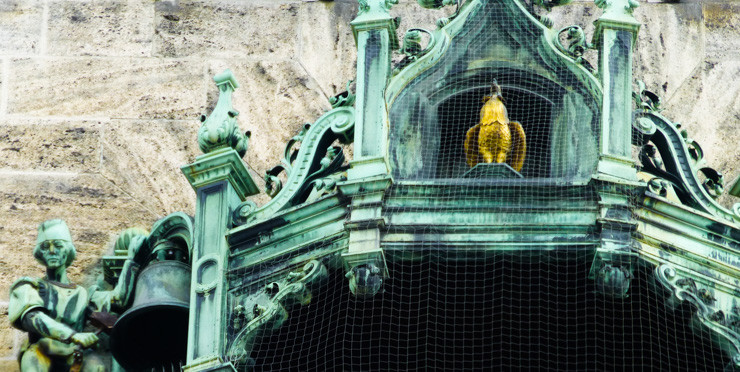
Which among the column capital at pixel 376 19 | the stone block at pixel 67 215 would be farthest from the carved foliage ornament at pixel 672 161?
the stone block at pixel 67 215

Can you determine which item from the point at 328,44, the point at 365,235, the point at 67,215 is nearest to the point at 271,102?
the point at 328,44

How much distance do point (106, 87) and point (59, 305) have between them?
194 cm

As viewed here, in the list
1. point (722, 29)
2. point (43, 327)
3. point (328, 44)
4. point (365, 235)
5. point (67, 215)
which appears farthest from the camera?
point (722, 29)

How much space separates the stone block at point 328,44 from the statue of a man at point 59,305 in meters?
A: 1.84

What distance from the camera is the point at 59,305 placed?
10.5 metres

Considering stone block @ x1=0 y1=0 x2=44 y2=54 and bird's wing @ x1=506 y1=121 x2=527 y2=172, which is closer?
bird's wing @ x1=506 y1=121 x2=527 y2=172

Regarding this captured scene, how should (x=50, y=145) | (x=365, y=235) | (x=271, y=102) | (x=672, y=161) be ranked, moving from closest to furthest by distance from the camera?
(x=365, y=235) → (x=672, y=161) → (x=50, y=145) → (x=271, y=102)

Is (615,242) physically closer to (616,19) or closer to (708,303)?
(708,303)

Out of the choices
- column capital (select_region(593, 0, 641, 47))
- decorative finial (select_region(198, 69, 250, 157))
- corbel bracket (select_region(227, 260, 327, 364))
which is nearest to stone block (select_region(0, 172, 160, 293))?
decorative finial (select_region(198, 69, 250, 157))

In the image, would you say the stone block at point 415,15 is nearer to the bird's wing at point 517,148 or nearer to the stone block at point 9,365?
the bird's wing at point 517,148

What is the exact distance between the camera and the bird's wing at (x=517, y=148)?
34.3ft

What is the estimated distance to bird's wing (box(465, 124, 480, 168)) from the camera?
1045 cm

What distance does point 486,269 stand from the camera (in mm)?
9883

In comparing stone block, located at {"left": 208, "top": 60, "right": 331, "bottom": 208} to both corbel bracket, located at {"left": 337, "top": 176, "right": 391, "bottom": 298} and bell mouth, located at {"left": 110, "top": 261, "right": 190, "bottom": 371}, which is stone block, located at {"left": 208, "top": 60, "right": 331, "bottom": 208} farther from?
corbel bracket, located at {"left": 337, "top": 176, "right": 391, "bottom": 298}
